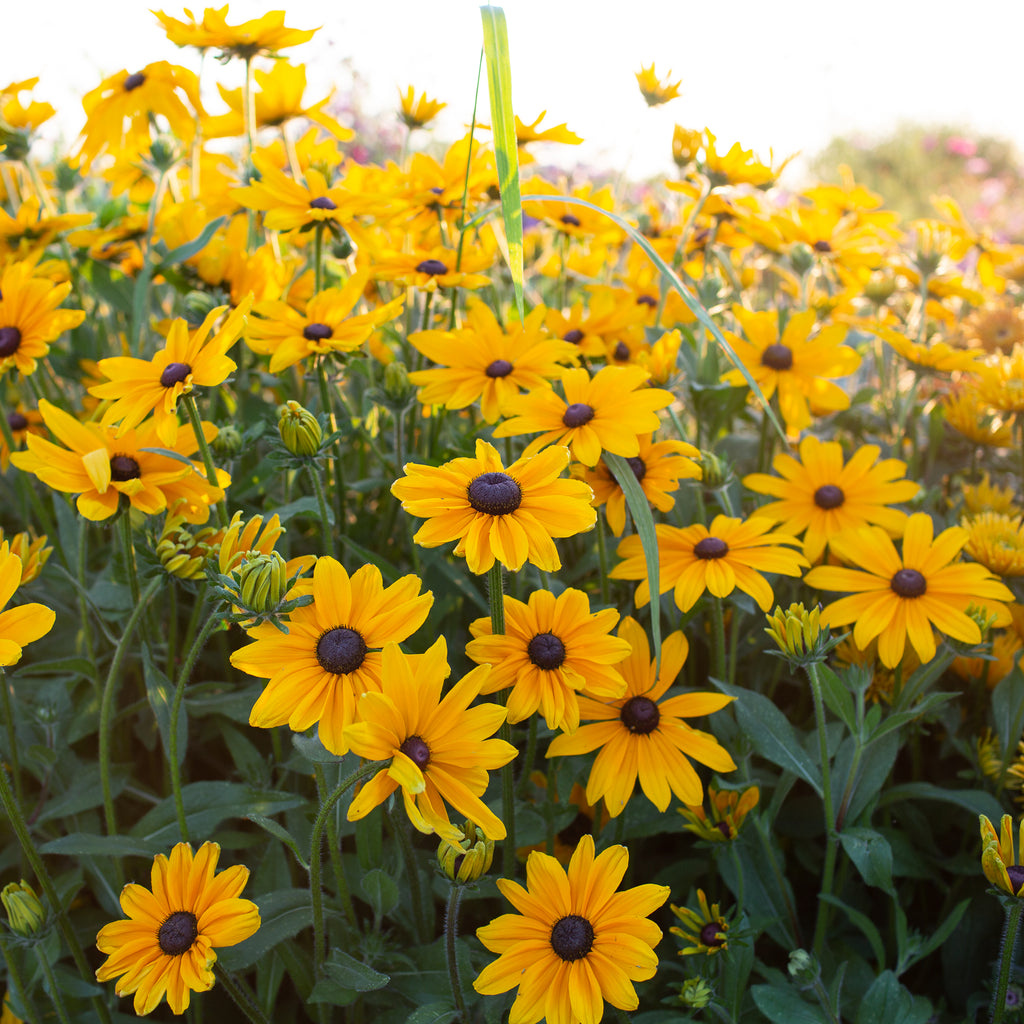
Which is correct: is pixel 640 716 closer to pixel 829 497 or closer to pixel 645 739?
pixel 645 739

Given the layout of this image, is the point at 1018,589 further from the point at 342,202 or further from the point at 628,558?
the point at 342,202

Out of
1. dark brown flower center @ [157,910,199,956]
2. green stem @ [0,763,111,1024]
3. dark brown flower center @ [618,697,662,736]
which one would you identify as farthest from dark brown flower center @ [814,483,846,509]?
green stem @ [0,763,111,1024]

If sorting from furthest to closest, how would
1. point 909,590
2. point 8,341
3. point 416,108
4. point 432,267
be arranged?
point 416,108 < point 432,267 < point 8,341 < point 909,590

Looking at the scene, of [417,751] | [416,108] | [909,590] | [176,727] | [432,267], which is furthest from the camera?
[416,108]

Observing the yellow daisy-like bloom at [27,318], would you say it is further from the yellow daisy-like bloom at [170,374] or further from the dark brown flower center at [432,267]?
the dark brown flower center at [432,267]

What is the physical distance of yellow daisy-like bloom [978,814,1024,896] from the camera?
712 millimetres

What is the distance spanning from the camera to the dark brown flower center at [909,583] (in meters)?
0.98

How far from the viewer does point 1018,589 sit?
1.29m

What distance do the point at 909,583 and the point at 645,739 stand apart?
0.37 m

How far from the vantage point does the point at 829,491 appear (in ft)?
3.73

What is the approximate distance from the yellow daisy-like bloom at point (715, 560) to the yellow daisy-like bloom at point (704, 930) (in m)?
0.29

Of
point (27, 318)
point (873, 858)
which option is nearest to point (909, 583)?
point (873, 858)

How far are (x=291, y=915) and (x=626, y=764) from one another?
370 millimetres

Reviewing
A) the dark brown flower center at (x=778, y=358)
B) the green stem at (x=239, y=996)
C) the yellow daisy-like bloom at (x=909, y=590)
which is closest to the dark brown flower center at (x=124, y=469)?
the green stem at (x=239, y=996)
